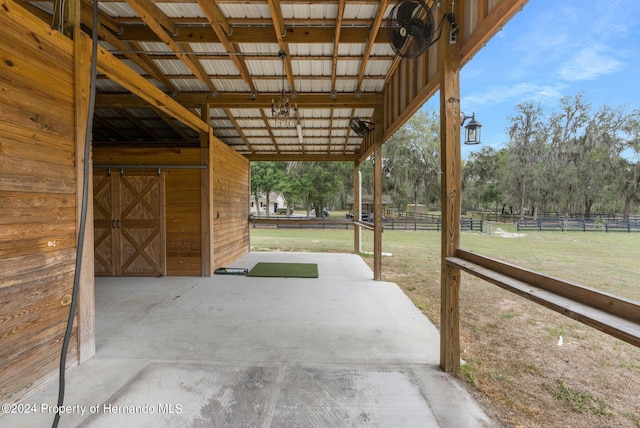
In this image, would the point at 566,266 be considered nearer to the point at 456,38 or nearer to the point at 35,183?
the point at 456,38

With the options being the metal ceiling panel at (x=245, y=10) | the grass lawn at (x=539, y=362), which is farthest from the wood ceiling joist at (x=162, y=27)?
the grass lawn at (x=539, y=362)

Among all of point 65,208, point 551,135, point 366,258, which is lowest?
point 366,258

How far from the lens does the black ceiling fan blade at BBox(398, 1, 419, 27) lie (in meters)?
2.30

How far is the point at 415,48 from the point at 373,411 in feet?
9.34

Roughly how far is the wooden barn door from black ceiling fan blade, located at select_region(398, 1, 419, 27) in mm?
4643

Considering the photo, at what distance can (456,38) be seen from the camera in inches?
84.2

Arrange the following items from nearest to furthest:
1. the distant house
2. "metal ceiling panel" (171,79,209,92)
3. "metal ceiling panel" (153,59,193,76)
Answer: "metal ceiling panel" (153,59,193,76)
"metal ceiling panel" (171,79,209,92)
the distant house

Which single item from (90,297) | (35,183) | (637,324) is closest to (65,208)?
(35,183)

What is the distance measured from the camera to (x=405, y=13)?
2.33 metres

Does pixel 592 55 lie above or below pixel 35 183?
above

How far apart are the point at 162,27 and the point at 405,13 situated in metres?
2.60

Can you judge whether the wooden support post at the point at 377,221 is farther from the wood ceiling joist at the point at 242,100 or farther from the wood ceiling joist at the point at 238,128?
the wood ceiling joist at the point at 238,128

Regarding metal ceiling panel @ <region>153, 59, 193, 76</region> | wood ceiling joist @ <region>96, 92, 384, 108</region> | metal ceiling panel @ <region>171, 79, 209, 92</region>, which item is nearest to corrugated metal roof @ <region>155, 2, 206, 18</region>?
metal ceiling panel @ <region>153, 59, 193, 76</region>

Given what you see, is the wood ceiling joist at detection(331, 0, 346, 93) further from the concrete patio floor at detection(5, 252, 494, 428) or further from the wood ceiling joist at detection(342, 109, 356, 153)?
the concrete patio floor at detection(5, 252, 494, 428)
